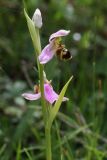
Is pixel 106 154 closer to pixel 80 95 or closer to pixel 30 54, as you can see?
pixel 80 95

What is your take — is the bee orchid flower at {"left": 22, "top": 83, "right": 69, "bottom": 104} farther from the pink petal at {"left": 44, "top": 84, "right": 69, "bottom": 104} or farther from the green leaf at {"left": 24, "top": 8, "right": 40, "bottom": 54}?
the green leaf at {"left": 24, "top": 8, "right": 40, "bottom": 54}

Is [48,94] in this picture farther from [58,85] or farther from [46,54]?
[58,85]

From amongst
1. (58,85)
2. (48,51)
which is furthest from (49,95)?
(58,85)

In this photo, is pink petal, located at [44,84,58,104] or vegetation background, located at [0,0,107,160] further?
vegetation background, located at [0,0,107,160]

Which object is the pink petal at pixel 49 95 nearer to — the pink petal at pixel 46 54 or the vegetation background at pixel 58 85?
the pink petal at pixel 46 54

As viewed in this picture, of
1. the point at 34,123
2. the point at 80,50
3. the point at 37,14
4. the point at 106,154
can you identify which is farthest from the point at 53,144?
the point at 80,50

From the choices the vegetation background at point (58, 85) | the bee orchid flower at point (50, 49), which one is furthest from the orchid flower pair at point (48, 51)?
the vegetation background at point (58, 85)

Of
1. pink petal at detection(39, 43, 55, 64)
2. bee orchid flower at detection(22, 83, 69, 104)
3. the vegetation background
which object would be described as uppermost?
pink petal at detection(39, 43, 55, 64)

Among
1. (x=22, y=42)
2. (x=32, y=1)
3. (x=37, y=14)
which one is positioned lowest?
(x=22, y=42)

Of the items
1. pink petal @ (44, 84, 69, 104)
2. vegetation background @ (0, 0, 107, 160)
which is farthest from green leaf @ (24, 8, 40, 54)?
vegetation background @ (0, 0, 107, 160)
